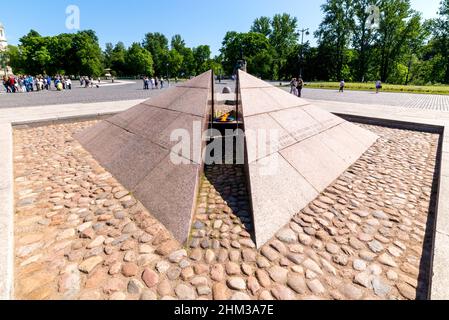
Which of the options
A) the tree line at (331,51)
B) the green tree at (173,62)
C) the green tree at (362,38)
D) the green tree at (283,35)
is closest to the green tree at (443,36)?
the tree line at (331,51)

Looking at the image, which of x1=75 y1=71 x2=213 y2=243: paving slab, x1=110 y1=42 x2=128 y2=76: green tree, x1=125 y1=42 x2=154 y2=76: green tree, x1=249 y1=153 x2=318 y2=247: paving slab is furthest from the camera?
x1=110 y1=42 x2=128 y2=76: green tree

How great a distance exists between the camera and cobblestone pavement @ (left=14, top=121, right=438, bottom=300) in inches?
100

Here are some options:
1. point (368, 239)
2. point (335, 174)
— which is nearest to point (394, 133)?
point (335, 174)

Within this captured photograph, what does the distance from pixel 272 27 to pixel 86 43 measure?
5254 centimetres

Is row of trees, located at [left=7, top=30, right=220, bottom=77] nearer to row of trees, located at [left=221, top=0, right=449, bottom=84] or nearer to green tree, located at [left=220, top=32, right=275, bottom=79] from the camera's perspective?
green tree, located at [left=220, top=32, right=275, bottom=79]

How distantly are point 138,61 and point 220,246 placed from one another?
7641cm

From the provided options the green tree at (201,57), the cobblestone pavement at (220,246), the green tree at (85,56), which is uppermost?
the green tree at (201,57)

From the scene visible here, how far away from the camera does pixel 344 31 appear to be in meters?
53.5

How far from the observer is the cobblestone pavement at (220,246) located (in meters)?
2.54

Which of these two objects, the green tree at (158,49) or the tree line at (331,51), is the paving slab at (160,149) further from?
the green tree at (158,49)

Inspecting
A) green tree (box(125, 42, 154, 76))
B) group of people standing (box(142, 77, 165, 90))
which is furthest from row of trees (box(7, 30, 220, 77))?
group of people standing (box(142, 77, 165, 90))

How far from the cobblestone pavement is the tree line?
38.7 metres

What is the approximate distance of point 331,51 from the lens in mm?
55656
